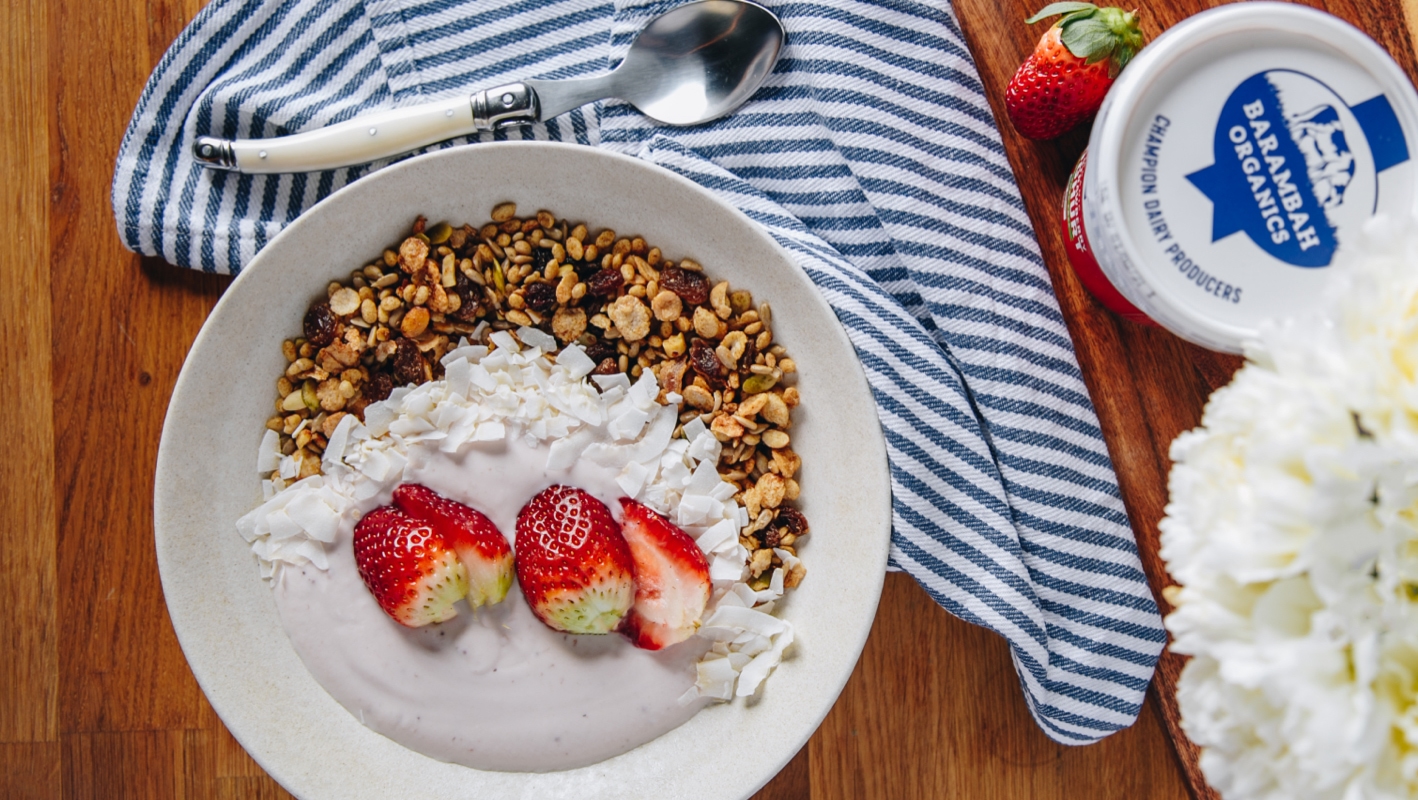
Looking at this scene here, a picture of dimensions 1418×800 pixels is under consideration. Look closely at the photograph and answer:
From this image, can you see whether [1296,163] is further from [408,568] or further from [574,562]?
[408,568]

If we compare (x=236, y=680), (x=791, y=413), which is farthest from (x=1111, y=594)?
(x=236, y=680)

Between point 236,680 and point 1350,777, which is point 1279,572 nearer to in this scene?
point 1350,777

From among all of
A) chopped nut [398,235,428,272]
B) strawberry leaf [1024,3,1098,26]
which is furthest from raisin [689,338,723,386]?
strawberry leaf [1024,3,1098,26]

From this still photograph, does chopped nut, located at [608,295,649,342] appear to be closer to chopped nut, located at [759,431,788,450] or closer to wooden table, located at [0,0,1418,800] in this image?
chopped nut, located at [759,431,788,450]

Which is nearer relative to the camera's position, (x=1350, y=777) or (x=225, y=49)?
(x=1350, y=777)

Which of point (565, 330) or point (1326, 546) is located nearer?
point (1326, 546)

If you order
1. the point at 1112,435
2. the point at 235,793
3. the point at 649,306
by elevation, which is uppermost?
the point at 649,306

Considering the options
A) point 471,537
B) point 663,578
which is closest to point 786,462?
point 663,578
